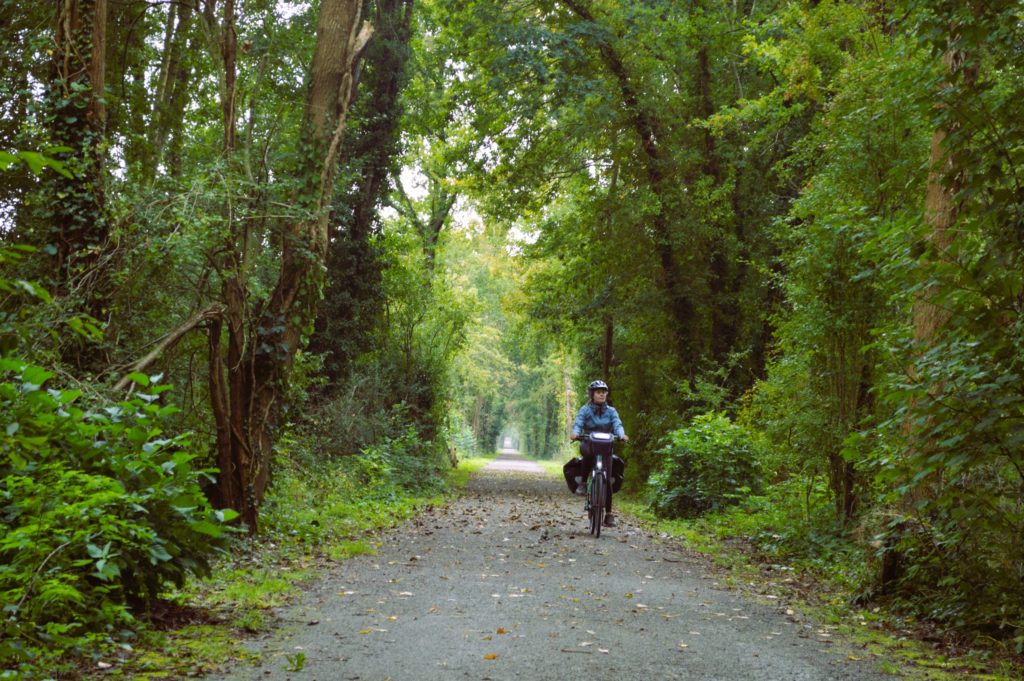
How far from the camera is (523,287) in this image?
2747 cm

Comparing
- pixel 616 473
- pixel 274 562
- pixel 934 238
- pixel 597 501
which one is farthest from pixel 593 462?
pixel 934 238

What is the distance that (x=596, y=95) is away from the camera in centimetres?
1861

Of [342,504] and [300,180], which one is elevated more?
[300,180]

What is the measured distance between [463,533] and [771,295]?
10979mm

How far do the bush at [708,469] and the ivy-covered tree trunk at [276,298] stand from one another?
304 inches

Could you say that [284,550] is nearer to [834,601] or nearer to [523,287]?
[834,601]

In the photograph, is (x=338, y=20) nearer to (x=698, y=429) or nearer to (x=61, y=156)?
(x=61, y=156)

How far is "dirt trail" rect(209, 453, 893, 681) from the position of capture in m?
5.23

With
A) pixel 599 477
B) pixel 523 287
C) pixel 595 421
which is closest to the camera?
pixel 599 477

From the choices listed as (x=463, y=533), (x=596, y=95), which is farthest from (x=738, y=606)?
(x=596, y=95)

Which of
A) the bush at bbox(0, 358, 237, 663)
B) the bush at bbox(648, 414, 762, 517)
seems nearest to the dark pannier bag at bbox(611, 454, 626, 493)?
the bush at bbox(648, 414, 762, 517)

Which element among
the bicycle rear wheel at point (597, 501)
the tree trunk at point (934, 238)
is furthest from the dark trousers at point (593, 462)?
the tree trunk at point (934, 238)

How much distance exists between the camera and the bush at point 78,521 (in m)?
4.27

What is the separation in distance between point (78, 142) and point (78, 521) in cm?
526
